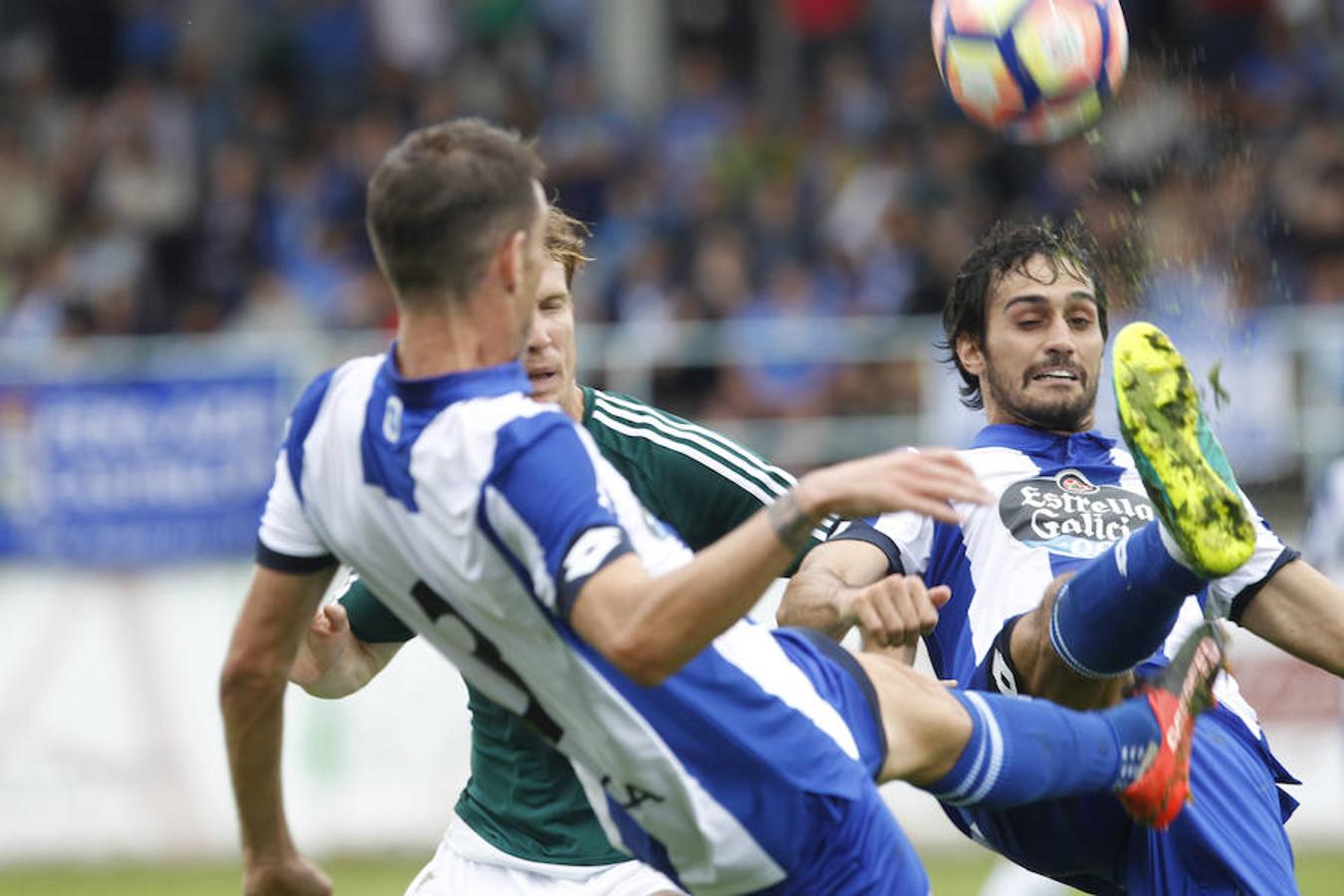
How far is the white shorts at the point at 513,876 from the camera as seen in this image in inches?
208

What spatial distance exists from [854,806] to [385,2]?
13.4 metres

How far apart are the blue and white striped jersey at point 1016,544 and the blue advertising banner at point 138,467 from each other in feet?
22.4

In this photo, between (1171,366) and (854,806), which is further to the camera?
(1171,366)

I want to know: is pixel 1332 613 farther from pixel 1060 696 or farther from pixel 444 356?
pixel 444 356

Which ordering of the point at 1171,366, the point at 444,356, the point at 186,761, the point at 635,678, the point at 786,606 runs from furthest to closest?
1. the point at 186,761
2. the point at 786,606
3. the point at 1171,366
4. the point at 444,356
5. the point at 635,678

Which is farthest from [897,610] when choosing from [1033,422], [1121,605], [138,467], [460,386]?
[138,467]

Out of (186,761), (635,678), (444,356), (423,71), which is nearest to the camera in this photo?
(635,678)

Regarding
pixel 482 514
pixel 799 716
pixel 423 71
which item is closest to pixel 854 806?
pixel 799 716

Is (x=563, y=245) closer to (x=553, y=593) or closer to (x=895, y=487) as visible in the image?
(x=553, y=593)

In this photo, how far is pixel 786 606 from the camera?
5289 mm

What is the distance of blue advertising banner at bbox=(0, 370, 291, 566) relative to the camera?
38.8 ft

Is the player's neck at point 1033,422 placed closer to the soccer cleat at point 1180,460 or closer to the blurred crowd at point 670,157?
the soccer cleat at point 1180,460

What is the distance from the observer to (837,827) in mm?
4352

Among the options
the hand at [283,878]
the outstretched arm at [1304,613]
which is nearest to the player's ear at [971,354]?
the outstretched arm at [1304,613]
